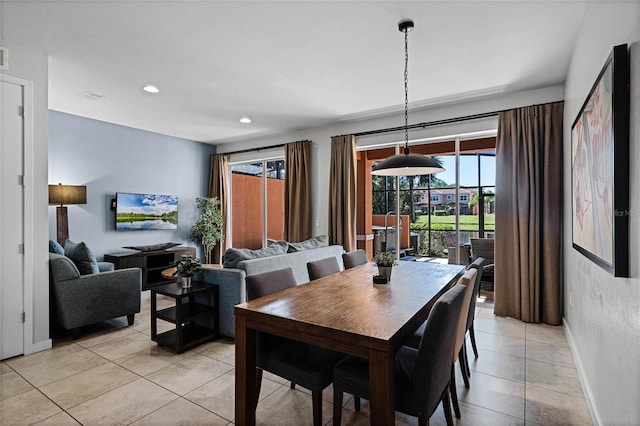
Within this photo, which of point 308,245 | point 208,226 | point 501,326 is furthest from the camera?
point 208,226

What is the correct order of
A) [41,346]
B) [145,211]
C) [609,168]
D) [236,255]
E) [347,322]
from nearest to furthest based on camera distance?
[609,168], [347,322], [41,346], [236,255], [145,211]

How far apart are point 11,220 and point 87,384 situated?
162 cm

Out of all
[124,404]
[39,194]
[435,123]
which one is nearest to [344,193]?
[435,123]

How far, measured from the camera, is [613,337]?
161 centimetres

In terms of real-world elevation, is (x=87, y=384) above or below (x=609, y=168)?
below

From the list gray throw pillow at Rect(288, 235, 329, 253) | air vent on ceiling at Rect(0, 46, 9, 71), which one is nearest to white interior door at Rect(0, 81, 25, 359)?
air vent on ceiling at Rect(0, 46, 9, 71)

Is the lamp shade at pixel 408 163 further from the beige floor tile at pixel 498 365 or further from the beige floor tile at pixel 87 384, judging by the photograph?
the beige floor tile at pixel 87 384

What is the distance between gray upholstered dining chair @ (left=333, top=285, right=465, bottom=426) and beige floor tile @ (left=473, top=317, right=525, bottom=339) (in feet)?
7.31

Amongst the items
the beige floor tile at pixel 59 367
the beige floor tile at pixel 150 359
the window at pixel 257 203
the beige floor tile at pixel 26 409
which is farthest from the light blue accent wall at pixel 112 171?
the beige floor tile at pixel 26 409

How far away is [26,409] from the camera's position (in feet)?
7.07

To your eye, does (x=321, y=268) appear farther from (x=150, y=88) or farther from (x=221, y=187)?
Answer: (x=221, y=187)

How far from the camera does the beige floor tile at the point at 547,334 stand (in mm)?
3254

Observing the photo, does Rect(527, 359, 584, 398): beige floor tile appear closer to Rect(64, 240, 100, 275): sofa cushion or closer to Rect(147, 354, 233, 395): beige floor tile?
Rect(147, 354, 233, 395): beige floor tile

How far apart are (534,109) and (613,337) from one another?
3081 mm
